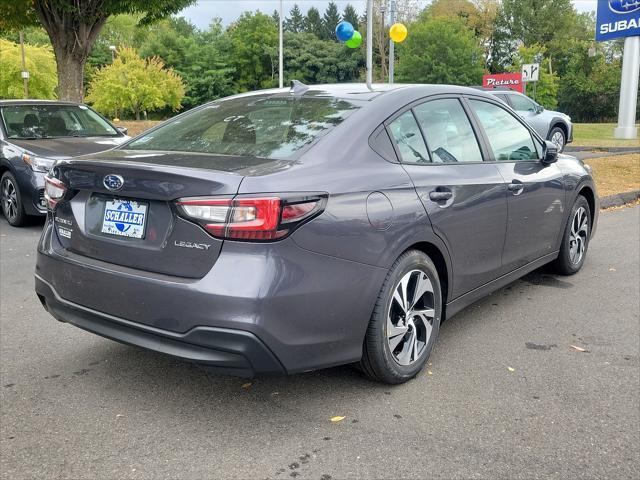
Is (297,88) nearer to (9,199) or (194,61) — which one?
(9,199)

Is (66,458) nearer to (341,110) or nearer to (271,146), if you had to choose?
(271,146)

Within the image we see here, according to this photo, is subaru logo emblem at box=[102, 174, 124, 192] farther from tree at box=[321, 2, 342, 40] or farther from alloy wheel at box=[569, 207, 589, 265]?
→ tree at box=[321, 2, 342, 40]

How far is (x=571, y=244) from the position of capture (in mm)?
5543

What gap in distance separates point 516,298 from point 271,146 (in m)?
→ 2.82

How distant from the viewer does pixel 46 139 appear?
8453 mm

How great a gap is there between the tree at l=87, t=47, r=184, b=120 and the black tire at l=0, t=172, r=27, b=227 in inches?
1624

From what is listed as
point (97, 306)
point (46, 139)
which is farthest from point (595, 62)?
point (97, 306)

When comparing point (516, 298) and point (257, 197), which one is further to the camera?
point (516, 298)

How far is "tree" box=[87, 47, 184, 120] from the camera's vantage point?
1866 inches

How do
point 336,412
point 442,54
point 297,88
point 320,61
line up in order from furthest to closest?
point 320,61, point 442,54, point 297,88, point 336,412

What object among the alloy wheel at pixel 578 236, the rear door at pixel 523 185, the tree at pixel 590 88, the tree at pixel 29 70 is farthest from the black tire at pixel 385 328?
the tree at pixel 590 88

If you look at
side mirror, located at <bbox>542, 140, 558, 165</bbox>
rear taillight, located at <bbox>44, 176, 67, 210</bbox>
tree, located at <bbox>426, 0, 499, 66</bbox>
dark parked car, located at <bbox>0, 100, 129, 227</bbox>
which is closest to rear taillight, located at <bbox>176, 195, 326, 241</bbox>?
rear taillight, located at <bbox>44, 176, 67, 210</bbox>

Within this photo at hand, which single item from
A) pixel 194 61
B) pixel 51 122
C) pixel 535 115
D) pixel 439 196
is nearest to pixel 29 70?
pixel 194 61

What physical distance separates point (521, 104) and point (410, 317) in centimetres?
1451
